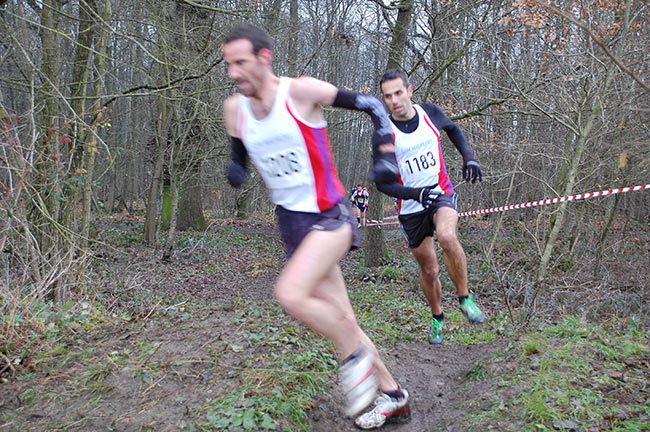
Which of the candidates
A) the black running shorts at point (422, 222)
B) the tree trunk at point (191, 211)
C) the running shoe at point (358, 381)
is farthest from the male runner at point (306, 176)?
the tree trunk at point (191, 211)

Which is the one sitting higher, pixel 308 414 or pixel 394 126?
pixel 394 126

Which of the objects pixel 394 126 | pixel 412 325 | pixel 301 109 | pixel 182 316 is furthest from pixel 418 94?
pixel 301 109

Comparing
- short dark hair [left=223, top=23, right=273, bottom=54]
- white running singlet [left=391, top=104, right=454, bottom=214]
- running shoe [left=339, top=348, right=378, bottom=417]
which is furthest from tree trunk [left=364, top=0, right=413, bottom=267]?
running shoe [left=339, top=348, right=378, bottom=417]

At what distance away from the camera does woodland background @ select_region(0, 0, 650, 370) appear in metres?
→ 5.72

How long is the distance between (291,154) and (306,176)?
0.16 metres

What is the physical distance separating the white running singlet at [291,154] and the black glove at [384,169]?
249 millimetres

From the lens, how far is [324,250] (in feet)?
9.03

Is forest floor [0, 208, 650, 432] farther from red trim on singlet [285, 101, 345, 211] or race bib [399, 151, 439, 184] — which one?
race bib [399, 151, 439, 184]

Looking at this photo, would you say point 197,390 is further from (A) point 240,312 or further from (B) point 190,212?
(B) point 190,212

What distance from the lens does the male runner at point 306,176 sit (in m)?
2.68

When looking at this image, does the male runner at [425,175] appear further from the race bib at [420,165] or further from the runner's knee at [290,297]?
the runner's knee at [290,297]

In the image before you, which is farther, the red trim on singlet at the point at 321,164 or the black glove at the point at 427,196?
the black glove at the point at 427,196

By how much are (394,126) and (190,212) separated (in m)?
12.4

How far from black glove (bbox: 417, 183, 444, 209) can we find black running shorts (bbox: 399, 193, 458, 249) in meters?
0.03
